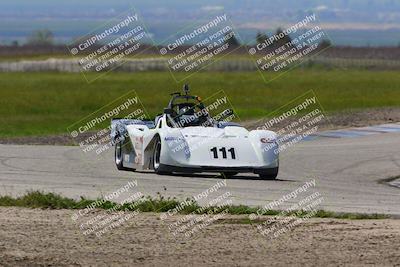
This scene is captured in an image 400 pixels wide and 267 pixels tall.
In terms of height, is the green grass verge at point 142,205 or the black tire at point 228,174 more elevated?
the green grass verge at point 142,205

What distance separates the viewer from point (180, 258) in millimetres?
12727

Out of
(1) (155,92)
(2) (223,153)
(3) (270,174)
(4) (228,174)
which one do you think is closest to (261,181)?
(3) (270,174)

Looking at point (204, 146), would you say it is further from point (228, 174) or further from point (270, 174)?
point (228, 174)

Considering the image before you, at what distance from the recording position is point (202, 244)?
1359 centimetres

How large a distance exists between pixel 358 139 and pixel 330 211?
1571cm

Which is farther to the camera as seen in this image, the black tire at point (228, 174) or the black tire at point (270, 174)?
the black tire at point (228, 174)

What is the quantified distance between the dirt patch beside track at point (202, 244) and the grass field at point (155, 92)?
23.1 meters

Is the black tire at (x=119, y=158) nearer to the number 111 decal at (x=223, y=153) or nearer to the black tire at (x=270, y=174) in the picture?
the number 111 decal at (x=223, y=153)

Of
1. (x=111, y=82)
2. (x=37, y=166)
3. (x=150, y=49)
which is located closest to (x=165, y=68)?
(x=111, y=82)

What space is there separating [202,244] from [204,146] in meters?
8.57

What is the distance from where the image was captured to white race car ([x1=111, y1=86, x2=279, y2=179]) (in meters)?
22.1

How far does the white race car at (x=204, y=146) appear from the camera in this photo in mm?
22062

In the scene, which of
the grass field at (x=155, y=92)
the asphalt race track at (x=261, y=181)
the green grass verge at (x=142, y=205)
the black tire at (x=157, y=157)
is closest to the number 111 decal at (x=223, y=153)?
the asphalt race track at (x=261, y=181)

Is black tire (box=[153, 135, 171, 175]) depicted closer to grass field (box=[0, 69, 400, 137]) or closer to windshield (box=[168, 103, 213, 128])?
windshield (box=[168, 103, 213, 128])
